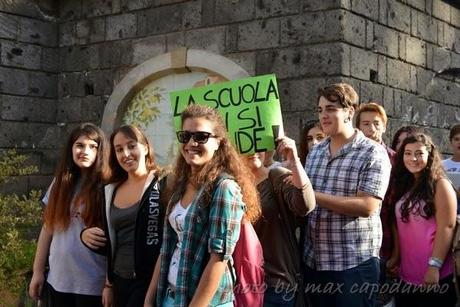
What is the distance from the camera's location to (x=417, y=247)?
3.89 metres

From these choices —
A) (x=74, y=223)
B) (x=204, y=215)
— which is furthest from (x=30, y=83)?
(x=204, y=215)

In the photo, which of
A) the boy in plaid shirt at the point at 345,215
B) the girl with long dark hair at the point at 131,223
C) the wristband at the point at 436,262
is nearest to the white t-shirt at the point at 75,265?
the girl with long dark hair at the point at 131,223

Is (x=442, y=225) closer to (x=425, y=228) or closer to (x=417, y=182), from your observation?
(x=425, y=228)

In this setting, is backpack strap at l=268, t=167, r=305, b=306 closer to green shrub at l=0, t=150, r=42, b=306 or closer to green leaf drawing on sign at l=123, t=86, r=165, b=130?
green shrub at l=0, t=150, r=42, b=306

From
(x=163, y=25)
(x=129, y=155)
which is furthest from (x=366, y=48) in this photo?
(x=129, y=155)

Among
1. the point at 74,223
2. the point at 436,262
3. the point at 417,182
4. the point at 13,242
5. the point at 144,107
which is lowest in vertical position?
the point at 13,242

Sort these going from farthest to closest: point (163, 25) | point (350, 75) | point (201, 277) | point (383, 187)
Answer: point (163, 25)
point (350, 75)
point (383, 187)
point (201, 277)

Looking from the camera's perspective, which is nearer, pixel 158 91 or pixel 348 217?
pixel 348 217

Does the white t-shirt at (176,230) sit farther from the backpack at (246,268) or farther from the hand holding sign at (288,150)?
the hand holding sign at (288,150)

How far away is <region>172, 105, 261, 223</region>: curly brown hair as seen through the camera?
9.49 ft

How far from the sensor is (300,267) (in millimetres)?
3367

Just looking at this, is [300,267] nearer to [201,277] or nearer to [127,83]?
[201,277]

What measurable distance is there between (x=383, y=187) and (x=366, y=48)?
125 inches

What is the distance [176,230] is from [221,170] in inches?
14.3
